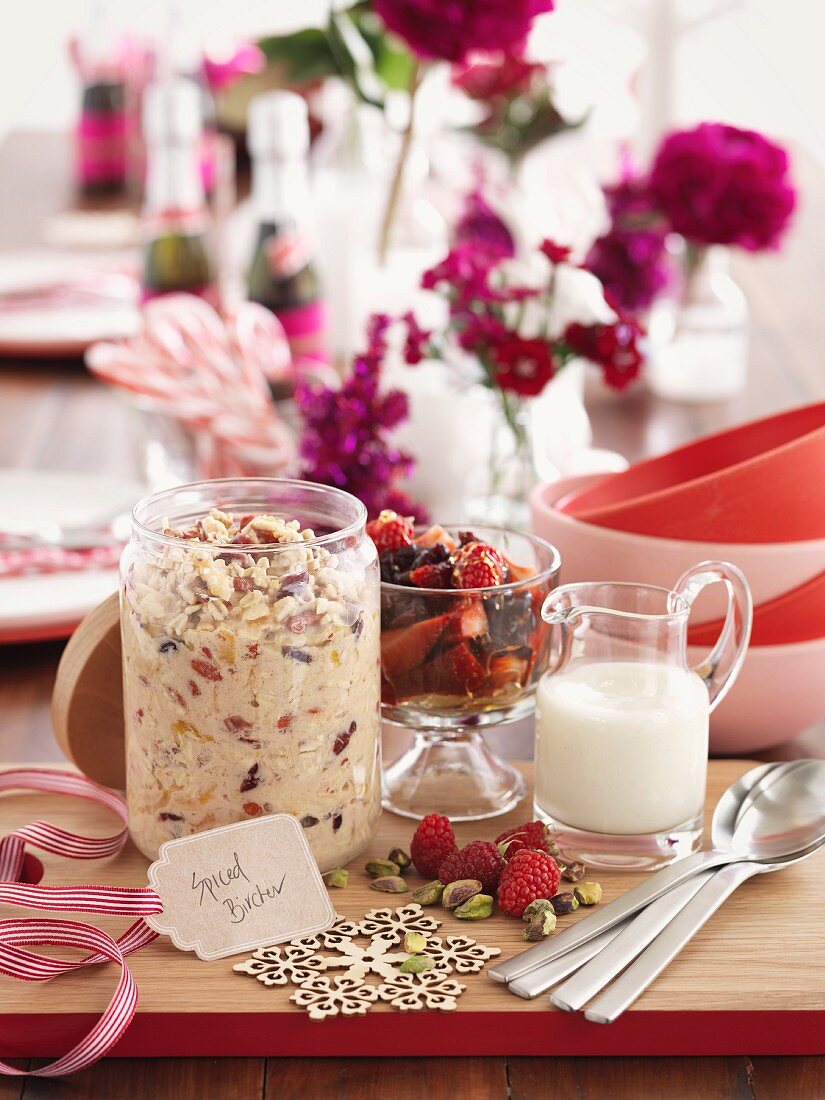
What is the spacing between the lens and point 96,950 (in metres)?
0.74

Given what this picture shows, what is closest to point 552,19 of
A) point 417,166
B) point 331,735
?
point 417,166

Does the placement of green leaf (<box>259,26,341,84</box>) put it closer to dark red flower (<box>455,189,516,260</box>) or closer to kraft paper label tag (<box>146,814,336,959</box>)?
dark red flower (<box>455,189,516,260</box>)

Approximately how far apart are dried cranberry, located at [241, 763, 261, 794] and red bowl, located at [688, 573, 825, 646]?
12.6 inches

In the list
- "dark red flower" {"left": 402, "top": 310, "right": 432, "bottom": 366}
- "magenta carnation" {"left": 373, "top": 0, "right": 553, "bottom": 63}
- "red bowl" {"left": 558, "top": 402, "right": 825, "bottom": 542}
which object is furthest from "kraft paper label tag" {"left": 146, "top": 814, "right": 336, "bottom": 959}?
"magenta carnation" {"left": 373, "top": 0, "right": 553, "bottom": 63}

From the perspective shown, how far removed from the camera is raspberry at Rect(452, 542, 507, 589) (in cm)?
87

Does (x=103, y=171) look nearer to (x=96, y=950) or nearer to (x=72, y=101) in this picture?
(x=72, y=101)

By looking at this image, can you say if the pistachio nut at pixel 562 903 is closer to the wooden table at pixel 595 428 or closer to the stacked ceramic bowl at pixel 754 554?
the wooden table at pixel 595 428

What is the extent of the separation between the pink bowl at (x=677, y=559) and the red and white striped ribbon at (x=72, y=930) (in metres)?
0.35

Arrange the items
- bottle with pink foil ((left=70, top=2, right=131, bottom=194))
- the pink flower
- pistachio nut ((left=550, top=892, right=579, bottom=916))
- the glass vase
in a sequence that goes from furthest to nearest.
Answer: the pink flower, bottle with pink foil ((left=70, top=2, right=131, bottom=194)), the glass vase, pistachio nut ((left=550, top=892, right=579, bottom=916))

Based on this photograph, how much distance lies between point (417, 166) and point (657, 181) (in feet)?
1.03

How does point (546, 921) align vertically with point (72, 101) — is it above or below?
below

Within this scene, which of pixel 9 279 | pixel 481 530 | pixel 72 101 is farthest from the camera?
pixel 72 101

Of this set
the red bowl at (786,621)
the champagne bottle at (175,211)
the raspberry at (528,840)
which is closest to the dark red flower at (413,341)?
the red bowl at (786,621)

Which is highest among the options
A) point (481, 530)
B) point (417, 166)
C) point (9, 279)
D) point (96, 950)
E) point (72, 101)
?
point (72, 101)
